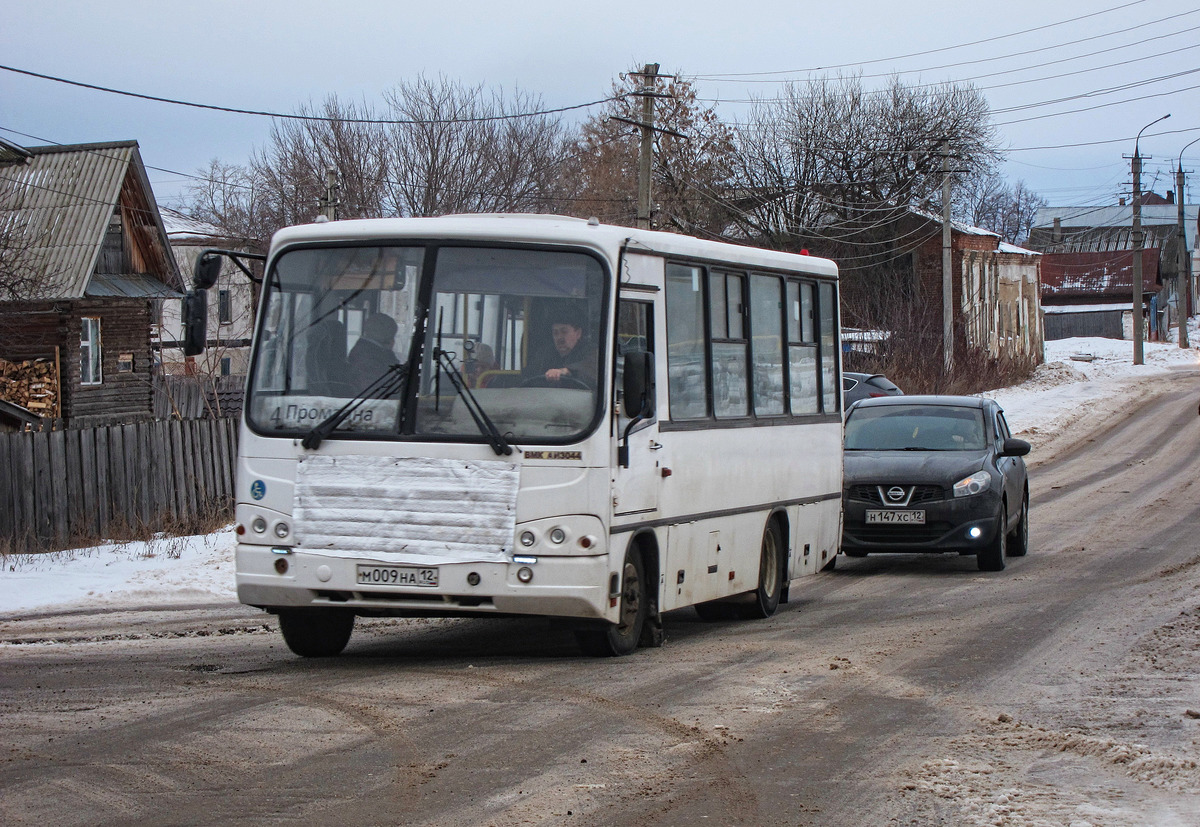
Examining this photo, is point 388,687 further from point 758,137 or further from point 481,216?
point 758,137

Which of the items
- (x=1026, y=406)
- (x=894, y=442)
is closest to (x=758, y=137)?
(x=1026, y=406)

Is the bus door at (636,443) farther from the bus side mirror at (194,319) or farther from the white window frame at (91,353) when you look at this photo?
the white window frame at (91,353)

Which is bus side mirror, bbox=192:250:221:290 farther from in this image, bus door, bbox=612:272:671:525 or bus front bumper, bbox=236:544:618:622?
bus door, bbox=612:272:671:525

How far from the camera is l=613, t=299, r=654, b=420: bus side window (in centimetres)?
877

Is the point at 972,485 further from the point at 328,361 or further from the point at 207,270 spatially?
the point at 207,270

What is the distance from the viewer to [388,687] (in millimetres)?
8125

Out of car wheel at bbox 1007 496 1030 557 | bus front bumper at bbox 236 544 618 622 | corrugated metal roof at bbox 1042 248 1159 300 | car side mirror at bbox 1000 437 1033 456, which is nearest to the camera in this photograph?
bus front bumper at bbox 236 544 618 622

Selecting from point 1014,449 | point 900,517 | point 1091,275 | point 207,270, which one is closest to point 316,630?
point 207,270

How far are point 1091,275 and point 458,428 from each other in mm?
93362

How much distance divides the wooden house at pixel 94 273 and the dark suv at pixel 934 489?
22.7 meters

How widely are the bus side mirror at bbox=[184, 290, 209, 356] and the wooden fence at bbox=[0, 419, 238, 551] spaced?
10.6 metres

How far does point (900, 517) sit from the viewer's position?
14852mm

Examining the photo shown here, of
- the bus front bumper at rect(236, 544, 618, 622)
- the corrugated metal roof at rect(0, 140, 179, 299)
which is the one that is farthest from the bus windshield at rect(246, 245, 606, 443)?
the corrugated metal roof at rect(0, 140, 179, 299)

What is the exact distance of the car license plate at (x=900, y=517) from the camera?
14.8m
